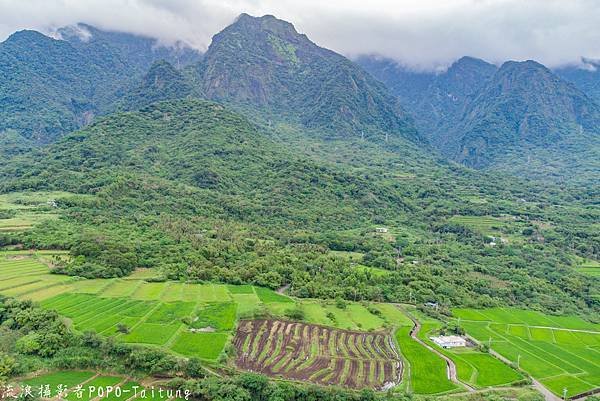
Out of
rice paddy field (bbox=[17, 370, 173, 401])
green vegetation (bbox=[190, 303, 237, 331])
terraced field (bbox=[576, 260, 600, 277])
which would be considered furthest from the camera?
terraced field (bbox=[576, 260, 600, 277])

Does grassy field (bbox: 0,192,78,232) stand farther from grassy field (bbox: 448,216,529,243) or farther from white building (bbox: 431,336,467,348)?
grassy field (bbox: 448,216,529,243)

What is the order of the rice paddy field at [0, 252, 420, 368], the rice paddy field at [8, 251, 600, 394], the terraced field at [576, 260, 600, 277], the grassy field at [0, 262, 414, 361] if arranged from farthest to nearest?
1. the terraced field at [576, 260, 600, 277]
2. the grassy field at [0, 262, 414, 361]
3. the rice paddy field at [0, 252, 420, 368]
4. the rice paddy field at [8, 251, 600, 394]

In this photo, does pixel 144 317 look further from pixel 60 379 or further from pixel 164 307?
pixel 60 379

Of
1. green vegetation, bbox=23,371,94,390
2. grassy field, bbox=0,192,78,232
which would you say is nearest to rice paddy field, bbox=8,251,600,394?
green vegetation, bbox=23,371,94,390

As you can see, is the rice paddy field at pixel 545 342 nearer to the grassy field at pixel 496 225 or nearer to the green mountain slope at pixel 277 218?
the green mountain slope at pixel 277 218

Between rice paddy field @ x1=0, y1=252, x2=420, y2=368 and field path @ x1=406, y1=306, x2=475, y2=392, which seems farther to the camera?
rice paddy field @ x1=0, y1=252, x2=420, y2=368

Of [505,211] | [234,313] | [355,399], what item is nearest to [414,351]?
[355,399]
